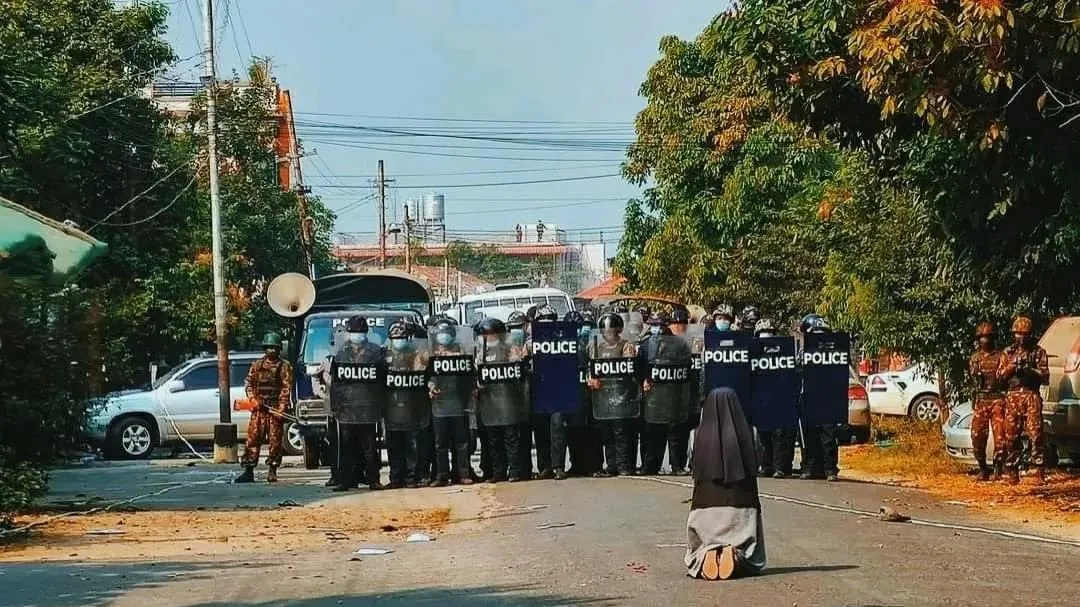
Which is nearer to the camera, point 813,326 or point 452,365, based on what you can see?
point 452,365

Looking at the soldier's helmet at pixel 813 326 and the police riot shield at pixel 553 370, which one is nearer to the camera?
the soldier's helmet at pixel 813 326

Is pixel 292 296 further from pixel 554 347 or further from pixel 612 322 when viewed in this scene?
pixel 612 322

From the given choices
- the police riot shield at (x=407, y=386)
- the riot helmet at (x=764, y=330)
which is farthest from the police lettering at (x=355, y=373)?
the riot helmet at (x=764, y=330)

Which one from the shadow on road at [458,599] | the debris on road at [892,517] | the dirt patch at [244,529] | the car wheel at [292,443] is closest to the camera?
the shadow on road at [458,599]

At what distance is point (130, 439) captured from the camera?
28.8 m

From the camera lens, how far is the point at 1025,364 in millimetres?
17594

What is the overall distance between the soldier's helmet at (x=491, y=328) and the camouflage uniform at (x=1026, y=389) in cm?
586

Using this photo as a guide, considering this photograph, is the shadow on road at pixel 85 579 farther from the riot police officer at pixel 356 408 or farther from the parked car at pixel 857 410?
the parked car at pixel 857 410

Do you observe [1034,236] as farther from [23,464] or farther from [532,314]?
[23,464]

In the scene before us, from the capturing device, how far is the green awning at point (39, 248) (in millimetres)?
10828

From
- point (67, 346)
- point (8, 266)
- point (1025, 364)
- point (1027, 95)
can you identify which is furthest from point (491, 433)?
point (8, 266)

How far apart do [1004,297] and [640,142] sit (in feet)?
72.5

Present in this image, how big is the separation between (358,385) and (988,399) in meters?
7.38

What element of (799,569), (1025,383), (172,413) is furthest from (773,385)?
(172,413)
